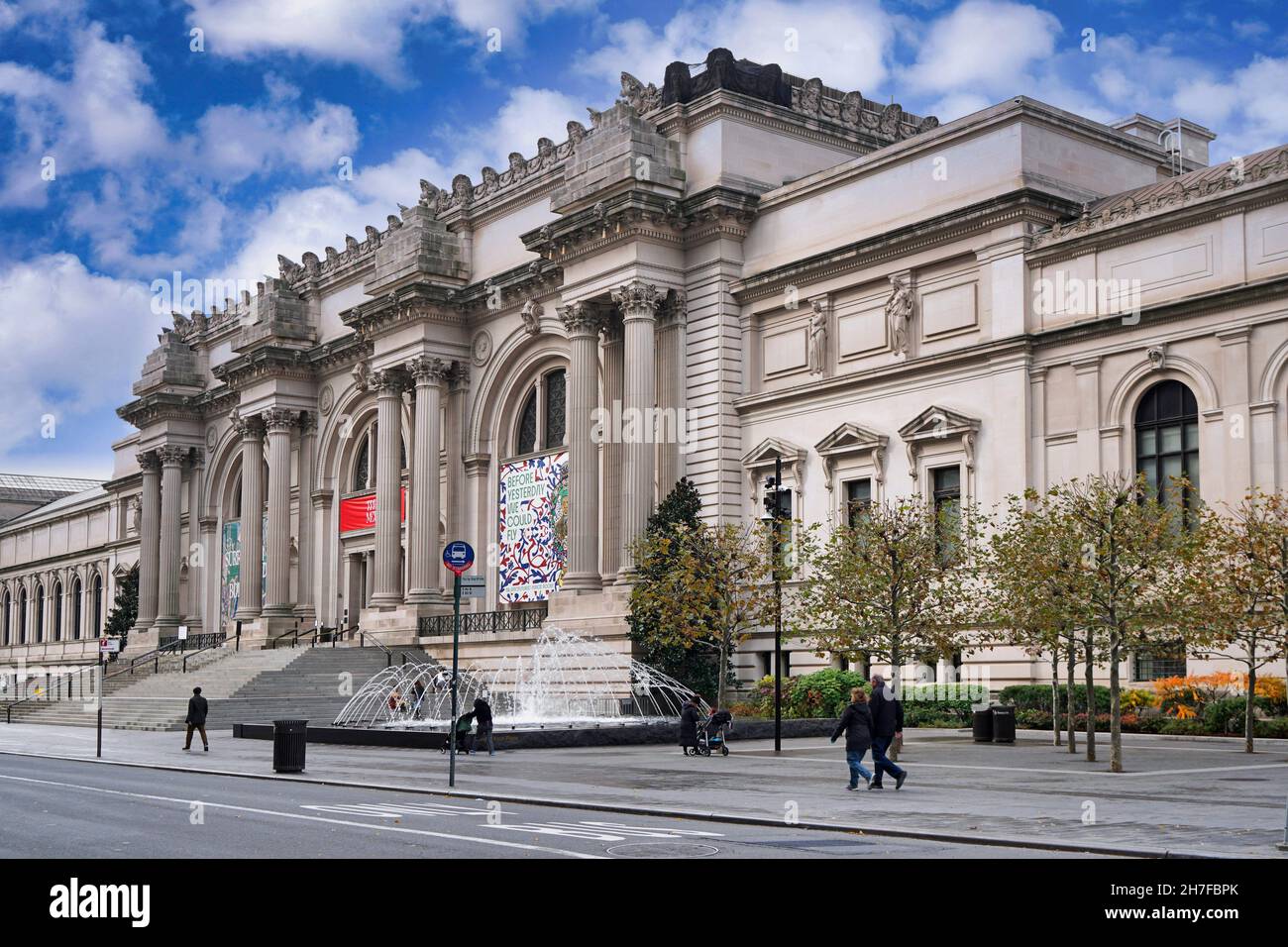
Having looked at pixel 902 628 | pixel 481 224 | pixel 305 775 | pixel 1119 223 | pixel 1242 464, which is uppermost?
pixel 481 224

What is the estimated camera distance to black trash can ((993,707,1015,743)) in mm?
33688

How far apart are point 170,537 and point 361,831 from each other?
72582 mm

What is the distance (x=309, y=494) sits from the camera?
245 ft

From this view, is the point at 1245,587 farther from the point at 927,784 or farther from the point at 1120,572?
the point at 927,784

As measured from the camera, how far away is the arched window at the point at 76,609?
4405 inches

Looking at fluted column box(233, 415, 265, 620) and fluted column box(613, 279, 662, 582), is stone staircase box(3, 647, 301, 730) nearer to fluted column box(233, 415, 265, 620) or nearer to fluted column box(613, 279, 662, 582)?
fluted column box(233, 415, 265, 620)

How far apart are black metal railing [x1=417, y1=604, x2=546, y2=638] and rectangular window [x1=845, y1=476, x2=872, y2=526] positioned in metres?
12.7

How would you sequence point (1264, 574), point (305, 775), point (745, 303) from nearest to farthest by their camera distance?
point (305, 775) → point (1264, 574) → point (745, 303)

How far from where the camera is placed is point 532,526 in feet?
193

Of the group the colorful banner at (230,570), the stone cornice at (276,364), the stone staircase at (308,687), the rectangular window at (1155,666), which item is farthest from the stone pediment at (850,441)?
the colorful banner at (230,570)

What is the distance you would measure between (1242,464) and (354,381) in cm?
4431
